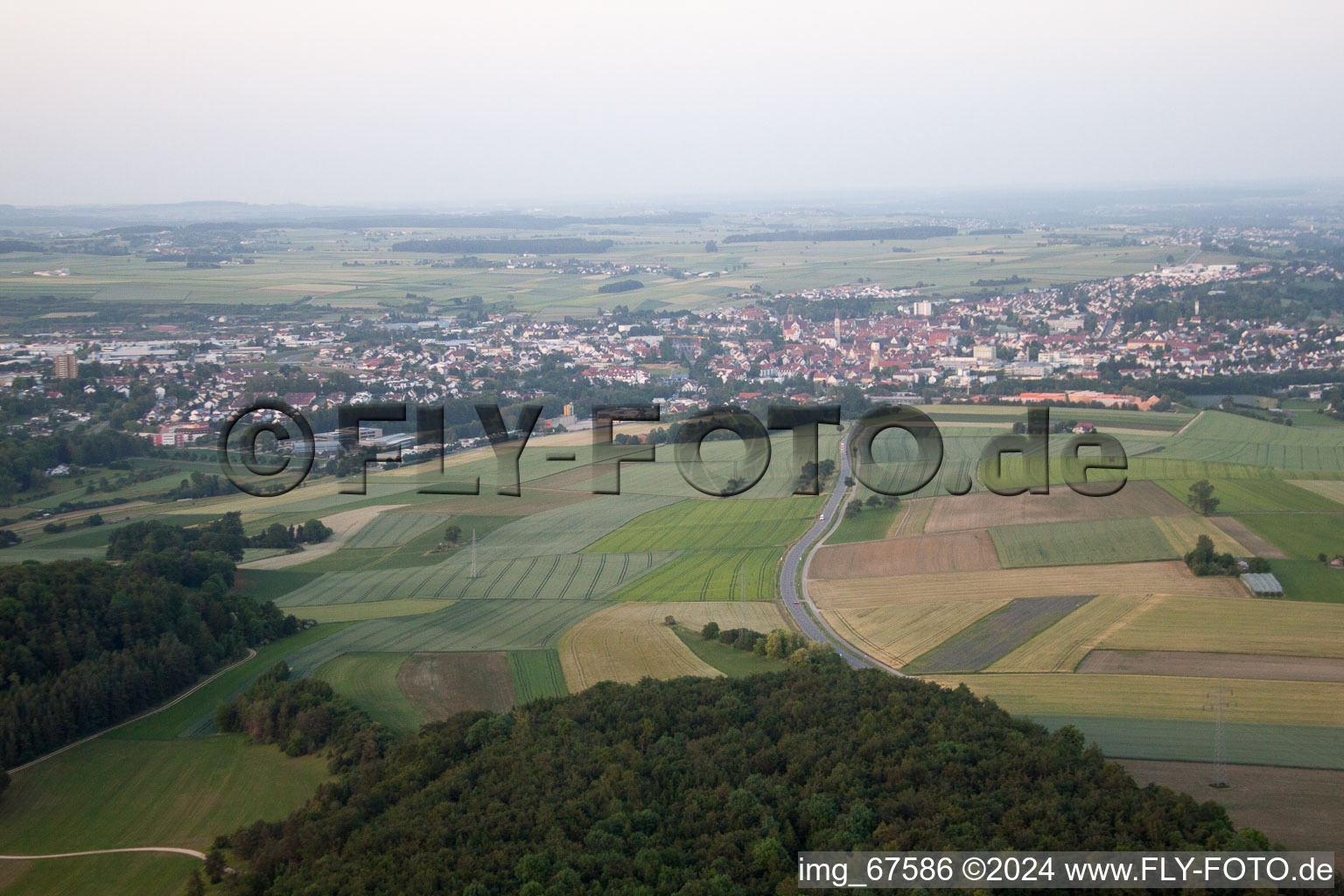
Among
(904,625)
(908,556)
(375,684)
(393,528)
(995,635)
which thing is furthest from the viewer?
(393,528)

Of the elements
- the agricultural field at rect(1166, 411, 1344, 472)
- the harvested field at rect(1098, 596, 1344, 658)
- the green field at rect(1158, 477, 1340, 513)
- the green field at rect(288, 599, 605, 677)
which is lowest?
the green field at rect(288, 599, 605, 677)

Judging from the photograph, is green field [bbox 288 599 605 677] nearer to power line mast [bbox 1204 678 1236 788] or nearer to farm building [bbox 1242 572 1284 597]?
power line mast [bbox 1204 678 1236 788]

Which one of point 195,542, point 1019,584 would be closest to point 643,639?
point 1019,584

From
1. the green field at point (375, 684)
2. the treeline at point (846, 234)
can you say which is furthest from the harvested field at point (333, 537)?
the treeline at point (846, 234)

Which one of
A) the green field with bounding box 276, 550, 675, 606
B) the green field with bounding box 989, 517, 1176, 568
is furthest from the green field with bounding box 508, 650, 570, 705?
the green field with bounding box 989, 517, 1176, 568

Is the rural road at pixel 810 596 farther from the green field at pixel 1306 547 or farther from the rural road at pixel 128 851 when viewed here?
the rural road at pixel 128 851

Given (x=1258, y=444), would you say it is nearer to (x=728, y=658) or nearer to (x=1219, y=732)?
(x=1219, y=732)
